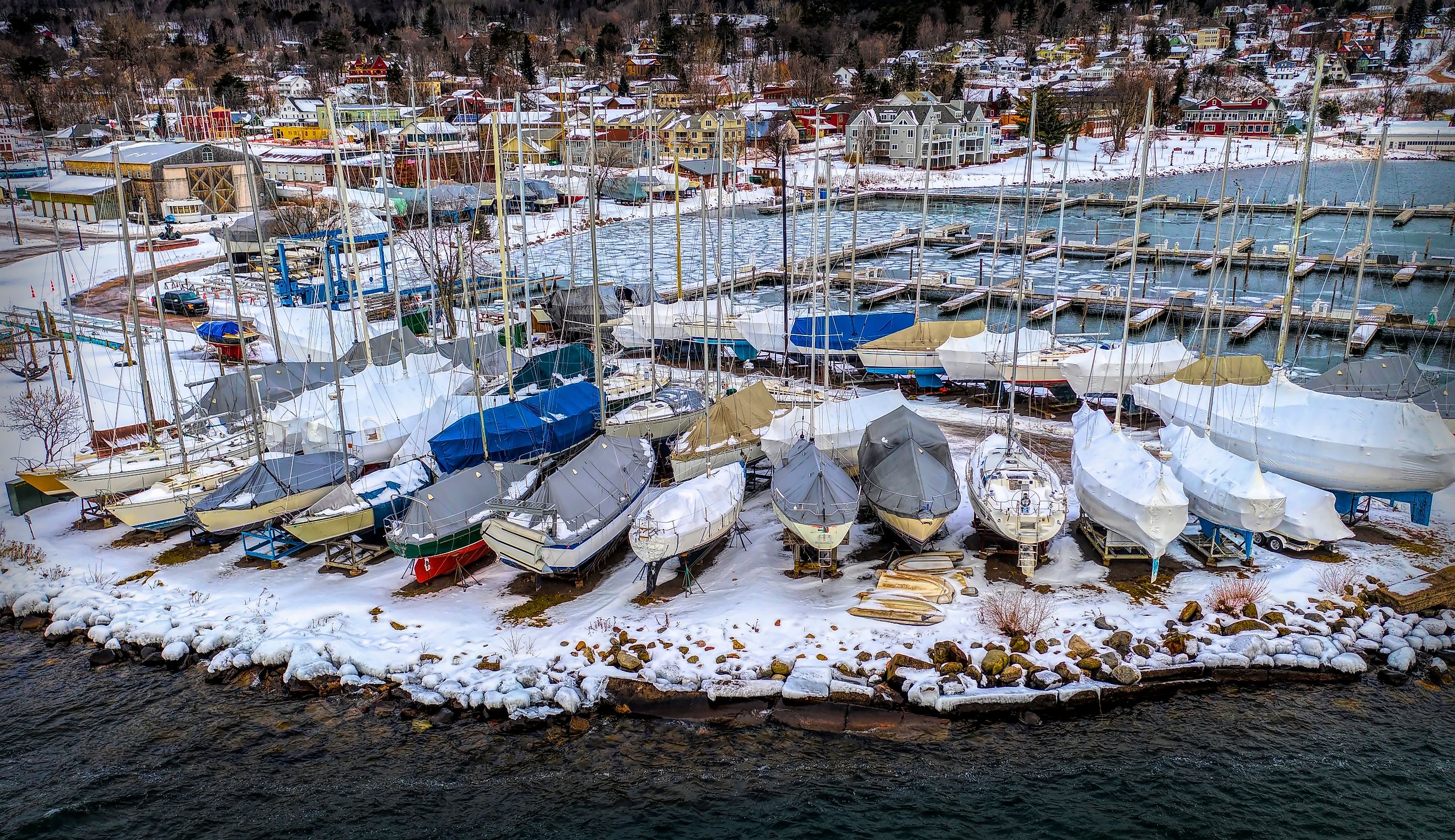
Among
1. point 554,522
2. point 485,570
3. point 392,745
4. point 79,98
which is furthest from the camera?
point 79,98

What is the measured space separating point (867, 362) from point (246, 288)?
30.7 meters

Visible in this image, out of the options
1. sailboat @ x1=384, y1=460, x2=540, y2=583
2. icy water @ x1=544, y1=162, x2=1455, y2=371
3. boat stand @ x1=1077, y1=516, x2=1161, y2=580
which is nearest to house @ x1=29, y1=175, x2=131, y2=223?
icy water @ x1=544, y1=162, x2=1455, y2=371

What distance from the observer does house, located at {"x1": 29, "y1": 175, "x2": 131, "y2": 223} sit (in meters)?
56.7

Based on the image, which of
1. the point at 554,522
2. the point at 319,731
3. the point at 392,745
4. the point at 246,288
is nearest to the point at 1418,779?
the point at 554,522

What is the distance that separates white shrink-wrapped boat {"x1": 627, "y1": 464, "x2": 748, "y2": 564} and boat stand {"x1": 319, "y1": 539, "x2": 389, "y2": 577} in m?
5.81

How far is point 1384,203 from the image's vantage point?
223 feet

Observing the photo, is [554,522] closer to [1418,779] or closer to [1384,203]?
[1418,779]

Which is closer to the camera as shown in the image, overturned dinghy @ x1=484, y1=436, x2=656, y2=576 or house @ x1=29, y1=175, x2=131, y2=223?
overturned dinghy @ x1=484, y1=436, x2=656, y2=576

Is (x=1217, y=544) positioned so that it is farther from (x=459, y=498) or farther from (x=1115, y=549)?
(x=459, y=498)

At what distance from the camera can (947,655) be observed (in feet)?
57.2

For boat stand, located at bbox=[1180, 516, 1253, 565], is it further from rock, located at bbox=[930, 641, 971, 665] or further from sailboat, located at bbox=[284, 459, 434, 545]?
sailboat, located at bbox=[284, 459, 434, 545]

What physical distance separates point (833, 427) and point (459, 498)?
29.3 feet

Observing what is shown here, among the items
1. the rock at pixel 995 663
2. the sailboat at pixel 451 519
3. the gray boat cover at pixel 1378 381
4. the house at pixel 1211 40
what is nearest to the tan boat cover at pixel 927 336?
the gray boat cover at pixel 1378 381

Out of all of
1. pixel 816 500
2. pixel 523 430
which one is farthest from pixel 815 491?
pixel 523 430
